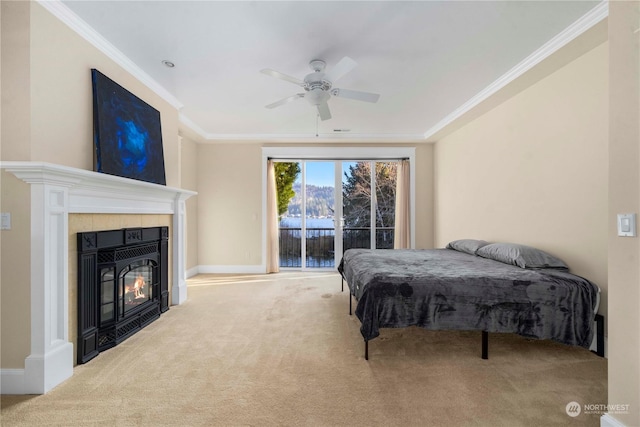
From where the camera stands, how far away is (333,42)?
245cm

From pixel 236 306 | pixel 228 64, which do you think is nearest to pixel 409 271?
pixel 236 306

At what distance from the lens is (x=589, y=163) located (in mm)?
2461

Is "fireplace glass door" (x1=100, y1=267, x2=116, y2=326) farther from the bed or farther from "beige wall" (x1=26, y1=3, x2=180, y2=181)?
the bed

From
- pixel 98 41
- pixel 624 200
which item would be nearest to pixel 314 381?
pixel 624 200

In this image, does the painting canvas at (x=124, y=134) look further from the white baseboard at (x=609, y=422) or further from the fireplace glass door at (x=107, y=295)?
Answer: the white baseboard at (x=609, y=422)

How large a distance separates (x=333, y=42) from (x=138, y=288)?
10.0 feet

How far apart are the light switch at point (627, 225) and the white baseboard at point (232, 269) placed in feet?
16.3

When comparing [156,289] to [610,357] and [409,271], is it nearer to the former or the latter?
[409,271]

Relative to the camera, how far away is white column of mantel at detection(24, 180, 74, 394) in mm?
1853

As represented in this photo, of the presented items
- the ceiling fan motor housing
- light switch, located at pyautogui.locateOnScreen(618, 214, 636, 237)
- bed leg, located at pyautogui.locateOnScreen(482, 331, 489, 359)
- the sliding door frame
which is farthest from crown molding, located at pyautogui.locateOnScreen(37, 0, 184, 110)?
bed leg, located at pyautogui.locateOnScreen(482, 331, 489, 359)

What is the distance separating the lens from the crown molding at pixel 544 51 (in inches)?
82.7

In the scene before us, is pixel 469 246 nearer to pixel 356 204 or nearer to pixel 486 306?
pixel 486 306

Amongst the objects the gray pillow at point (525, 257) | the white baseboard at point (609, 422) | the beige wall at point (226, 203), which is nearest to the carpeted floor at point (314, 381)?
the white baseboard at point (609, 422)

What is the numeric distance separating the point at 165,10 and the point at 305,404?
285 cm
